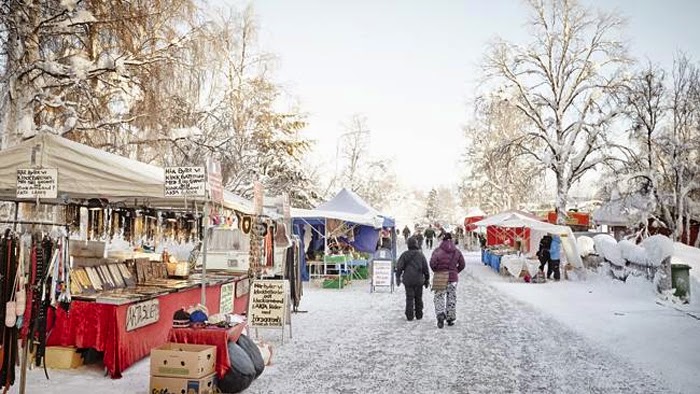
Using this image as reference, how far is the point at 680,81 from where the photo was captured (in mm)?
22219

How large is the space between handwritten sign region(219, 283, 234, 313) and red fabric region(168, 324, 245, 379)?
11.7ft

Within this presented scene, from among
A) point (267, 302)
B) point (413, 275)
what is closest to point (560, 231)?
point (413, 275)

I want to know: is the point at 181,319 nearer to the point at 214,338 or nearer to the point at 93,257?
the point at 214,338

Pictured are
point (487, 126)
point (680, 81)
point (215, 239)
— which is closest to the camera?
point (215, 239)

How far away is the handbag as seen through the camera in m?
10.5

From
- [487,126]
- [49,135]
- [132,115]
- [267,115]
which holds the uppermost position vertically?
[487,126]

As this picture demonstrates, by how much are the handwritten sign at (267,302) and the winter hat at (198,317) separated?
229 cm

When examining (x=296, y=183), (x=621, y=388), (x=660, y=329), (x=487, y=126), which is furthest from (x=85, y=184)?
(x=487, y=126)

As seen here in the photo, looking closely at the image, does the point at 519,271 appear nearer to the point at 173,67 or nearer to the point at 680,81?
the point at 680,81

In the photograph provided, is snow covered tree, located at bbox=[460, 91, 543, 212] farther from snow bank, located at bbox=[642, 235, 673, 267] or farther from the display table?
the display table

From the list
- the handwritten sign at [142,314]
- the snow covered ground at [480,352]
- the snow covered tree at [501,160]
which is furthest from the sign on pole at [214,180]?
the snow covered tree at [501,160]

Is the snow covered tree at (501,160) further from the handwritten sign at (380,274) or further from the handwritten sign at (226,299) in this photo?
the handwritten sign at (226,299)

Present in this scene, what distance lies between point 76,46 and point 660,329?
12089 millimetres

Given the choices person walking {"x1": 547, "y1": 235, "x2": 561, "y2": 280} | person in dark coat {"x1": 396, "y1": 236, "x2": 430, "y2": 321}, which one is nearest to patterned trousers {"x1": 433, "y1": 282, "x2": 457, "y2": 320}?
person in dark coat {"x1": 396, "y1": 236, "x2": 430, "y2": 321}
